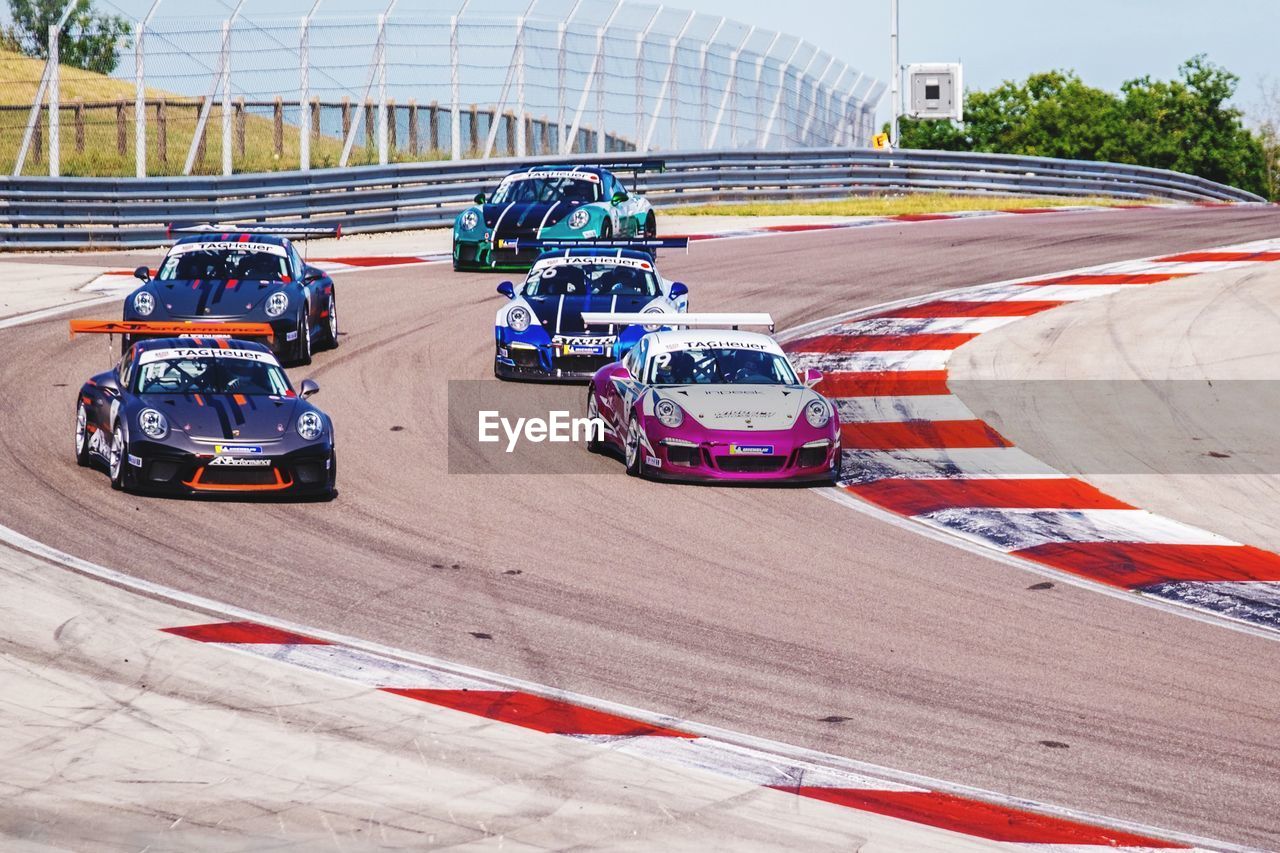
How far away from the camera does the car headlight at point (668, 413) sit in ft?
46.9

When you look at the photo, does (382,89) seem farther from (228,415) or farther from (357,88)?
(228,415)

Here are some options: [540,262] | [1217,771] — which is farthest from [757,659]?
[540,262]

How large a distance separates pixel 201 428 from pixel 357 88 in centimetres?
1878

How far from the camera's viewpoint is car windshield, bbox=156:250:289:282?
18.8 meters

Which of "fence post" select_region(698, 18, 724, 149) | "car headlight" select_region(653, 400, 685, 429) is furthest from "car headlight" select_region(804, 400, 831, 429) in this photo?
"fence post" select_region(698, 18, 724, 149)

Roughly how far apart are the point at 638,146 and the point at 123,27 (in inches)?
404

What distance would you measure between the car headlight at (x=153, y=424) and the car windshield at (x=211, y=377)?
1.91 feet

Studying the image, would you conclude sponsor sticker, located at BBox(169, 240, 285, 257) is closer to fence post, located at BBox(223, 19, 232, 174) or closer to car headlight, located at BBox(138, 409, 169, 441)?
car headlight, located at BBox(138, 409, 169, 441)

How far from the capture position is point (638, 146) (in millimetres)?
35844

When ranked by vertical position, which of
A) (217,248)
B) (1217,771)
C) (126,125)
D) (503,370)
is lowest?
(1217,771)

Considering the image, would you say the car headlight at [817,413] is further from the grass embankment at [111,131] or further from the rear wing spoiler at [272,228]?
the grass embankment at [111,131]

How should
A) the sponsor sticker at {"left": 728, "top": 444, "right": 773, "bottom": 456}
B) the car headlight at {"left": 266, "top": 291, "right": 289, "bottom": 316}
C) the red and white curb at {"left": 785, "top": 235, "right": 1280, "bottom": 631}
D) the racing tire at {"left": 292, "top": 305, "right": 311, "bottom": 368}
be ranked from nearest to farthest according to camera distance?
the red and white curb at {"left": 785, "top": 235, "right": 1280, "bottom": 631} → the sponsor sticker at {"left": 728, "top": 444, "right": 773, "bottom": 456} → the car headlight at {"left": 266, "top": 291, "right": 289, "bottom": 316} → the racing tire at {"left": 292, "top": 305, "right": 311, "bottom": 368}

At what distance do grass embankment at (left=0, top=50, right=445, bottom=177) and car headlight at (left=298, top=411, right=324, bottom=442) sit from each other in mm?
17467

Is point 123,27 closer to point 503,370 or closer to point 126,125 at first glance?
point 126,125
